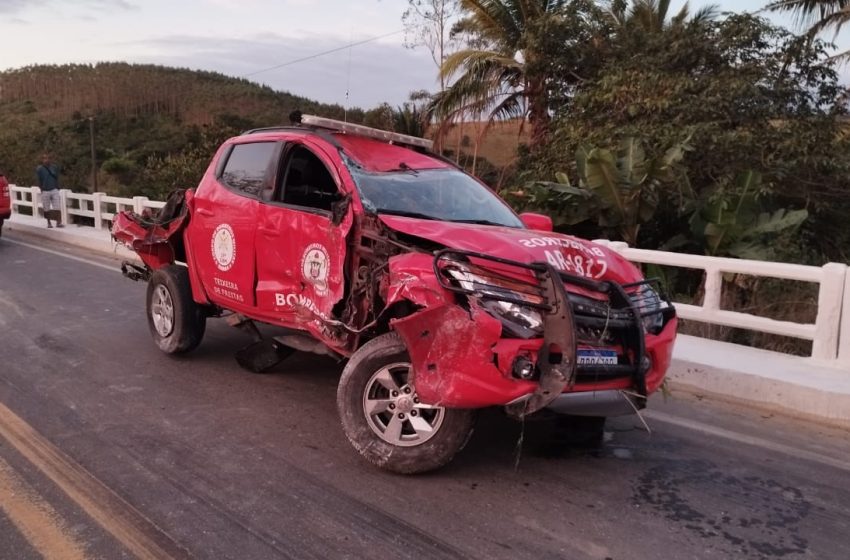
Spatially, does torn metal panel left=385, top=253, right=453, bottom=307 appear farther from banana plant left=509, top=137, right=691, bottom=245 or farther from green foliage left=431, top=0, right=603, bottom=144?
green foliage left=431, top=0, right=603, bottom=144

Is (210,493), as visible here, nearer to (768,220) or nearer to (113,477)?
(113,477)

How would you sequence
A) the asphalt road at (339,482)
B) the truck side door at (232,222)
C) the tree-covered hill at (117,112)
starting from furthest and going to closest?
the tree-covered hill at (117,112) < the truck side door at (232,222) < the asphalt road at (339,482)

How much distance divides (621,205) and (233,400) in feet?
21.4

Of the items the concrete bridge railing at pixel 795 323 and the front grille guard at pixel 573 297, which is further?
the concrete bridge railing at pixel 795 323

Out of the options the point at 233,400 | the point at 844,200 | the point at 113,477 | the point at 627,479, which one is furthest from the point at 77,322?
the point at 844,200

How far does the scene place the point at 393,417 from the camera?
13.5 ft

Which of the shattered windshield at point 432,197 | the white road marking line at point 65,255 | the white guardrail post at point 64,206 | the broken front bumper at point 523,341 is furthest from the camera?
the white guardrail post at point 64,206

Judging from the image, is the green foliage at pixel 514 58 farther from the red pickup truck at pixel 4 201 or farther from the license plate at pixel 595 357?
the license plate at pixel 595 357

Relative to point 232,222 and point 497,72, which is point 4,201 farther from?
point 232,222

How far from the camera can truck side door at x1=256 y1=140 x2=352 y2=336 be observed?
465 centimetres

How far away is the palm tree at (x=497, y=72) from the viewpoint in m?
15.9

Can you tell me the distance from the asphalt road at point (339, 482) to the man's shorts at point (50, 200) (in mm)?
13861

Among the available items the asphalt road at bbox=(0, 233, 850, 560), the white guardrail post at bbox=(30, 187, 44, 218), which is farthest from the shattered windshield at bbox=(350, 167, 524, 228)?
the white guardrail post at bbox=(30, 187, 44, 218)

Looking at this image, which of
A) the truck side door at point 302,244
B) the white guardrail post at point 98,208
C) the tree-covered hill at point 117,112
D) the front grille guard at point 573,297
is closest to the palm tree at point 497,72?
the white guardrail post at point 98,208
